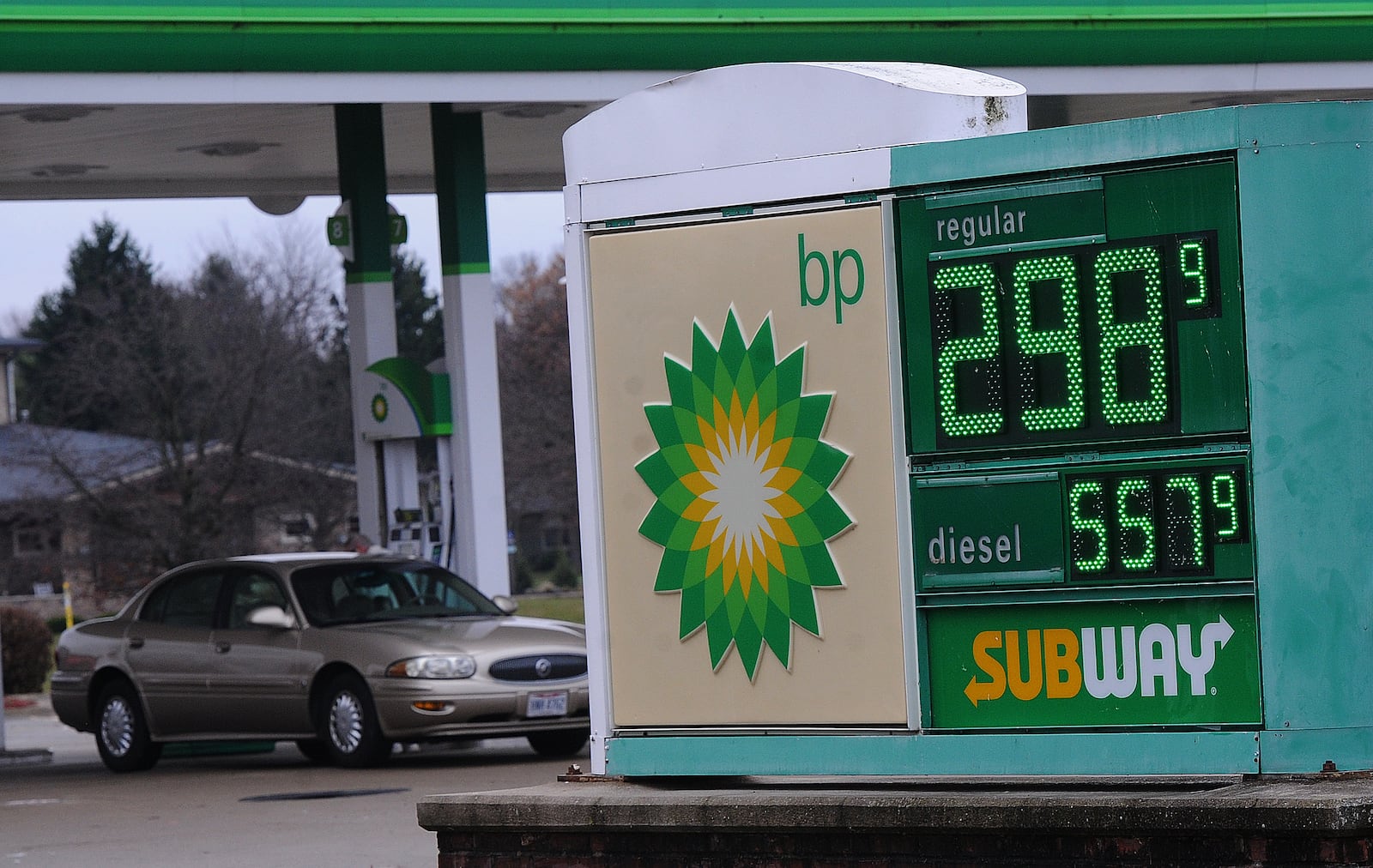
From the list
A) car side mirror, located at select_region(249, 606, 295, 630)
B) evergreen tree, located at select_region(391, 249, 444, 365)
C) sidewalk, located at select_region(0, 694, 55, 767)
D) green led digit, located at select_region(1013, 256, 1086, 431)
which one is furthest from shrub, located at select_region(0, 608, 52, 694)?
evergreen tree, located at select_region(391, 249, 444, 365)

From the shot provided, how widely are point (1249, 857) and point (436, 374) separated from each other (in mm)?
12877

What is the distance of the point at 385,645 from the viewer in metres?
15.2

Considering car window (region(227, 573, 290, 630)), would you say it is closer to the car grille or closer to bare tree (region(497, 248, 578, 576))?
the car grille

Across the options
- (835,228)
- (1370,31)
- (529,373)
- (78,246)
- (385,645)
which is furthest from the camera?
(78,246)

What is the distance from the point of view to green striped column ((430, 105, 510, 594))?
18.4 m

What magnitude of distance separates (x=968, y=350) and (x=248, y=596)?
10.3m

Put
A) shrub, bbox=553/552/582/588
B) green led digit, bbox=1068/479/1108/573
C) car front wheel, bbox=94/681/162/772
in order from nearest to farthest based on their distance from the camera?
green led digit, bbox=1068/479/1108/573 → car front wheel, bbox=94/681/162/772 → shrub, bbox=553/552/582/588

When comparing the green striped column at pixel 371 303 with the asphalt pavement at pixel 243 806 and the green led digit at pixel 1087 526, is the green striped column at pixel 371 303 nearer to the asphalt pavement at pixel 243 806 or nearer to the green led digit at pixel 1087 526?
the asphalt pavement at pixel 243 806

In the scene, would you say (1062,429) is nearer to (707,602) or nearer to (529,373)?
Answer: (707,602)

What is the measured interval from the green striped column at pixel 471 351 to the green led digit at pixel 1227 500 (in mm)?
11936

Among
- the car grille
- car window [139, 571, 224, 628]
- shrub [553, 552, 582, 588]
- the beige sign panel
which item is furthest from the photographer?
shrub [553, 552, 582, 588]

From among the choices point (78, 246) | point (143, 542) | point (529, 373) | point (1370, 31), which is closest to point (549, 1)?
point (1370, 31)

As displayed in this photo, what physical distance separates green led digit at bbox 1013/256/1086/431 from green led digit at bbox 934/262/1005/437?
0.11 metres

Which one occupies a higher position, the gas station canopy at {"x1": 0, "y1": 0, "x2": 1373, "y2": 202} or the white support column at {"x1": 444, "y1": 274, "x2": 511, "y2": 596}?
the gas station canopy at {"x1": 0, "y1": 0, "x2": 1373, "y2": 202}
